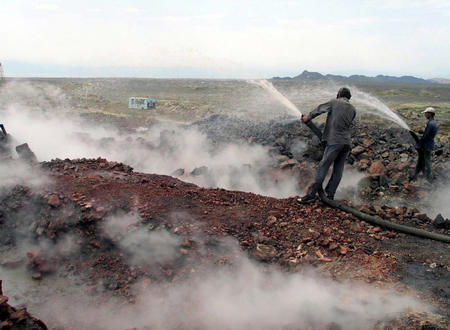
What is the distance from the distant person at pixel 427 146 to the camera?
701 cm

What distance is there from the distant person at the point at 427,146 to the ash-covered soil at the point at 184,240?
2581 mm

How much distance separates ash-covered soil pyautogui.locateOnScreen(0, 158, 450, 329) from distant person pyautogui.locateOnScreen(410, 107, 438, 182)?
2581mm

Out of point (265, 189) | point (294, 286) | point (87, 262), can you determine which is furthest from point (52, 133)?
point (294, 286)

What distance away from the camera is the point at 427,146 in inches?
281

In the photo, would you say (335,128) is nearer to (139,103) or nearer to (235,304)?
(235,304)

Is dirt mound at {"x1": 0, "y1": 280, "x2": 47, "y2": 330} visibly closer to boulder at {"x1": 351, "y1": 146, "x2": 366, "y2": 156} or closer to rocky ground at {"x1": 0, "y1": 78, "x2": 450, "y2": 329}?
rocky ground at {"x1": 0, "y1": 78, "x2": 450, "y2": 329}

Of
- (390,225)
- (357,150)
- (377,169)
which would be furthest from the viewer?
(357,150)

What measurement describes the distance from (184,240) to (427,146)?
5.26 metres

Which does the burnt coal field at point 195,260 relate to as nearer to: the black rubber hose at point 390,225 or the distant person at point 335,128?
the black rubber hose at point 390,225

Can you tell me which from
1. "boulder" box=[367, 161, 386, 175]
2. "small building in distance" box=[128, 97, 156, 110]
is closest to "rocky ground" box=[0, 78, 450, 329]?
"boulder" box=[367, 161, 386, 175]

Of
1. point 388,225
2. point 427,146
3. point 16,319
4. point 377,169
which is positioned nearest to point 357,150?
point 377,169

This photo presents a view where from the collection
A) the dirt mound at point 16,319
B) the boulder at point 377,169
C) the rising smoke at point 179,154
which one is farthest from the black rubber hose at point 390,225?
the dirt mound at point 16,319

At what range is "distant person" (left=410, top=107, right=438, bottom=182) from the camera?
7012mm

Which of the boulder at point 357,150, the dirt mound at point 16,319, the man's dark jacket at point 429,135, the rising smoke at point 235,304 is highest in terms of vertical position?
the man's dark jacket at point 429,135
